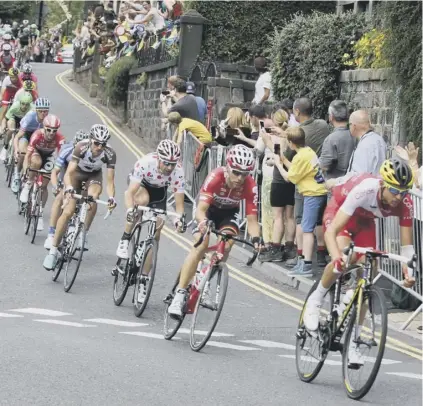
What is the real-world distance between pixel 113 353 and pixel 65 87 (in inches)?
1411

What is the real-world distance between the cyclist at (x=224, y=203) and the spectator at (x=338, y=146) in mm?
2845

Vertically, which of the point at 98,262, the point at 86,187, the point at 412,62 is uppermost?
the point at 412,62

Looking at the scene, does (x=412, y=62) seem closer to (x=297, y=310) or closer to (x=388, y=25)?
(x=388, y=25)

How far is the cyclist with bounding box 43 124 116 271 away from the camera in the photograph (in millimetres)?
15797

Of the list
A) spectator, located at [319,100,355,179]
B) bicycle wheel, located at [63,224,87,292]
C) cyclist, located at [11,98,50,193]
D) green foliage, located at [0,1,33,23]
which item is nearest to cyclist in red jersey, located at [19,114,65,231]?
cyclist, located at [11,98,50,193]

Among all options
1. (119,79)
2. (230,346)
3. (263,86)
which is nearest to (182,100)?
(263,86)

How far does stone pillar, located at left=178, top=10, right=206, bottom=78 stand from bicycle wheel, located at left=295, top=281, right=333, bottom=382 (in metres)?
18.0

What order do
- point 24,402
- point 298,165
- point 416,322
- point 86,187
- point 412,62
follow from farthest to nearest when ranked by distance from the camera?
point 412,62, point 86,187, point 298,165, point 416,322, point 24,402

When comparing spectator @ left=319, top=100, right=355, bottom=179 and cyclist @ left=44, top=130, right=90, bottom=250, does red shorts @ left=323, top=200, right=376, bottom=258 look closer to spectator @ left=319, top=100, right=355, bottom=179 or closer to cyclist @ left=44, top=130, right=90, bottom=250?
spectator @ left=319, top=100, right=355, bottom=179

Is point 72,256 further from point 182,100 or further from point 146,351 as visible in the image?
point 182,100

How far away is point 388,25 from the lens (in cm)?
1850

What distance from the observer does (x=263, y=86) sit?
73.9 ft

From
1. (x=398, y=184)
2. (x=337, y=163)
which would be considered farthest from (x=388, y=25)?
(x=398, y=184)

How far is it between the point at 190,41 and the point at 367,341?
1947 cm
